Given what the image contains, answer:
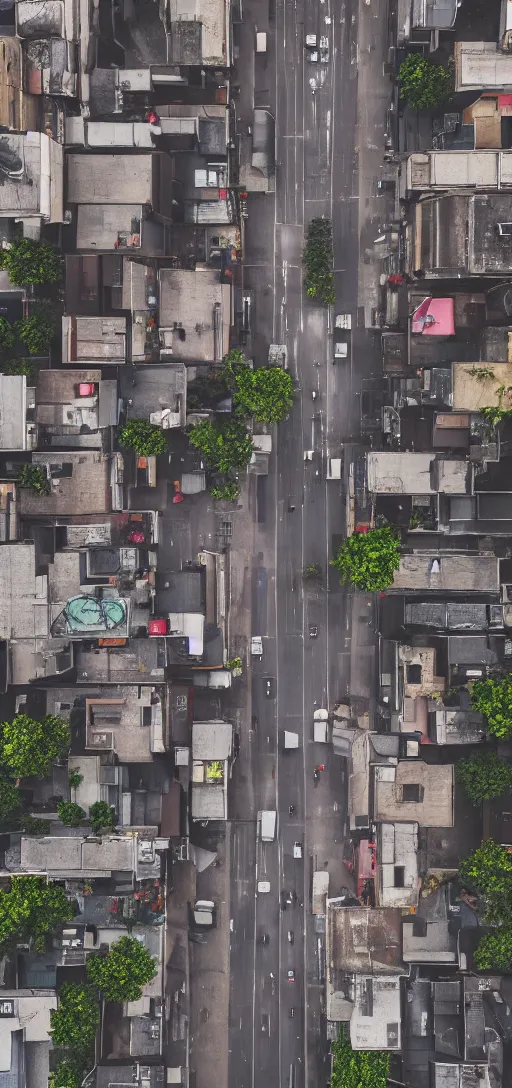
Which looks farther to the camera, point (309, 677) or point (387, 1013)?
point (309, 677)

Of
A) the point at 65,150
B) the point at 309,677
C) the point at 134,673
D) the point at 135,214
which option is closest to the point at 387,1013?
the point at 309,677

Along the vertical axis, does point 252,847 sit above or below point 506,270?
below

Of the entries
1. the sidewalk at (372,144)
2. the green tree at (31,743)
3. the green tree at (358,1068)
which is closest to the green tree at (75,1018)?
the green tree at (31,743)

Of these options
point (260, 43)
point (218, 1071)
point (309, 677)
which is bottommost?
point (218, 1071)

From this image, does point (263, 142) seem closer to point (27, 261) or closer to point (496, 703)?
point (27, 261)

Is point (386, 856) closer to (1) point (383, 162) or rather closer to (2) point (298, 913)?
(2) point (298, 913)

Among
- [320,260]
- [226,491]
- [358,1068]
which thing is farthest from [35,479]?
[358,1068]

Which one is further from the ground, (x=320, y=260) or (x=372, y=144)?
(x=372, y=144)
